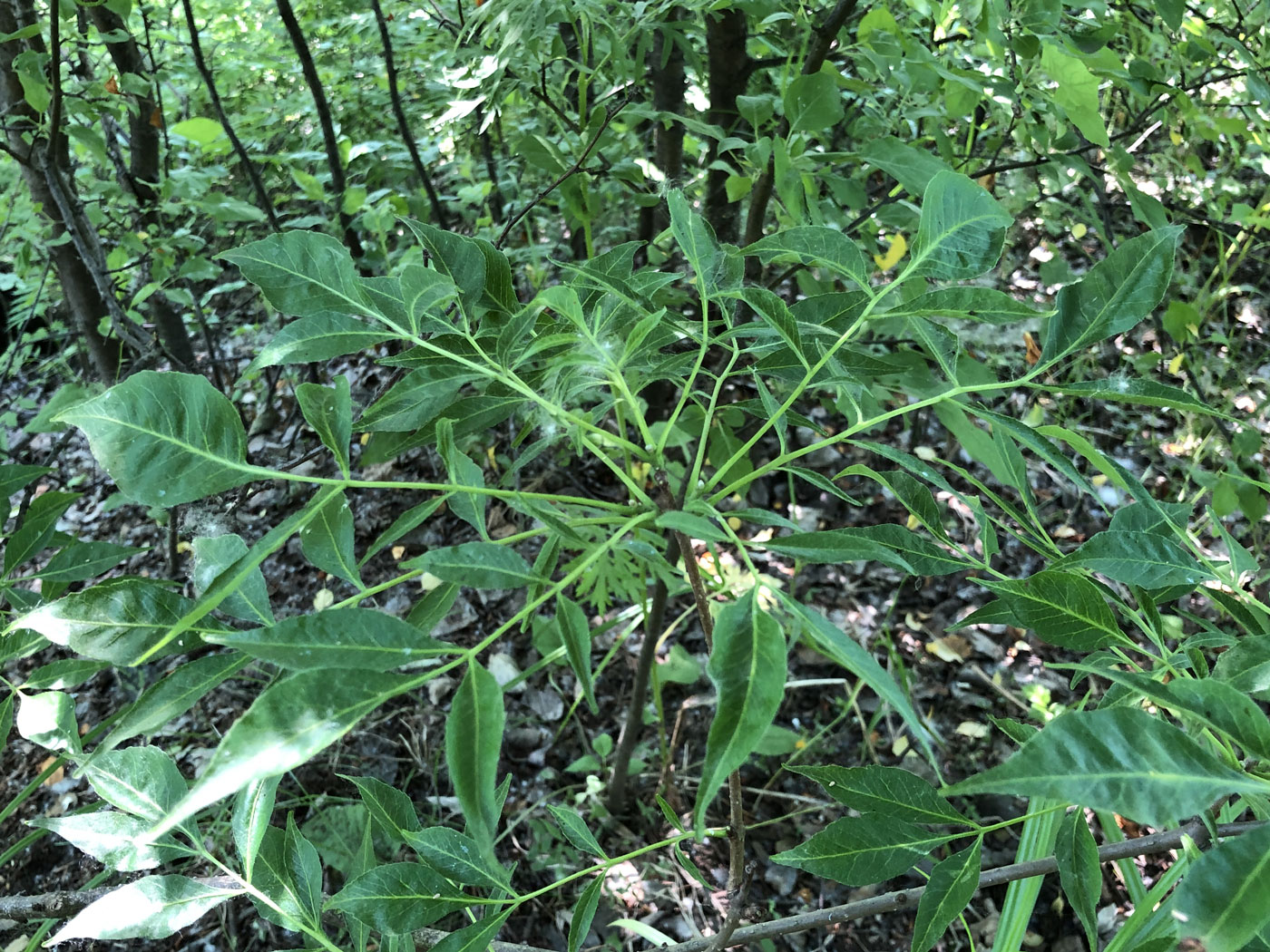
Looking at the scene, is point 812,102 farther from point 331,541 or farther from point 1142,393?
point 331,541

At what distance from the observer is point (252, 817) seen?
20.5 inches

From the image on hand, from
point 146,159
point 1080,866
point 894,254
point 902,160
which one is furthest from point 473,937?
point 146,159

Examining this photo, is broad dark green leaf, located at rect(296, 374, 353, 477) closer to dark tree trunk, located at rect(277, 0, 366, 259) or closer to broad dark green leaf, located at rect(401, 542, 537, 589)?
broad dark green leaf, located at rect(401, 542, 537, 589)

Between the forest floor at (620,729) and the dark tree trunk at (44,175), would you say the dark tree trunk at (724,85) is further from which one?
the dark tree trunk at (44,175)

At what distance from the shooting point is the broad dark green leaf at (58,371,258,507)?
0.38m

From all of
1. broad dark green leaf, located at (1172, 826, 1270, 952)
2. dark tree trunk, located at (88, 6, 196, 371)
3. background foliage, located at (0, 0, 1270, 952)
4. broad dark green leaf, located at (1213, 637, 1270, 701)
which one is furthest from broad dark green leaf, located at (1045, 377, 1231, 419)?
dark tree trunk, located at (88, 6, 196, 371)

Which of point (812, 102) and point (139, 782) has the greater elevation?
point (812, 102)

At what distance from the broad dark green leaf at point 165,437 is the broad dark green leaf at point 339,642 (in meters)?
0.09

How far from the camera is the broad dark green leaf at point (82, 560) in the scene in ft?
2.23

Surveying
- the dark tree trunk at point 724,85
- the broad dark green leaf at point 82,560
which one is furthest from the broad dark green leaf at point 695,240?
the dark tree trunk at point 724,85

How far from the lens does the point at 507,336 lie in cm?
47

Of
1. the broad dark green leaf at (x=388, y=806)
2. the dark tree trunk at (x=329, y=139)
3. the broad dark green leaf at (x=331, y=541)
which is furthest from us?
the dark tree trunk at (x=329, y=139)

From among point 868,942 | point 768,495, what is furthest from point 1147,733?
point 768,495

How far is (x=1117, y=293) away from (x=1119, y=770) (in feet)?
0.93
